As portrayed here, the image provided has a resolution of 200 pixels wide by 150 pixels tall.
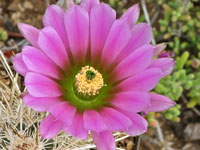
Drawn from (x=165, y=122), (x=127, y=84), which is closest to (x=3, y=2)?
(x=165, y=122)

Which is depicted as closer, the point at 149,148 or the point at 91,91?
the point at 91,91

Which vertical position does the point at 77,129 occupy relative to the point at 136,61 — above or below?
below

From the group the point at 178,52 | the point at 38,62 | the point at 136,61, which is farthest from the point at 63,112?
the point at 178,52

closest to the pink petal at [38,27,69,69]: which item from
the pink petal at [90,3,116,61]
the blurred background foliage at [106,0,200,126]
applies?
the pink petal at [90,3,116,61]

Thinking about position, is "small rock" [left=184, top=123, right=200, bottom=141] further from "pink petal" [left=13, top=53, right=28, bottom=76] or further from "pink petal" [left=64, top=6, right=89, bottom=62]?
"pink petal" [left=13, top=53, right=28, bottom=76]

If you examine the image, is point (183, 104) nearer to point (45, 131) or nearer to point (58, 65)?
point (58, 65)

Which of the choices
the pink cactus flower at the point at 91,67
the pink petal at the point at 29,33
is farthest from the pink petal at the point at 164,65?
the pink petal at the point at 29,33

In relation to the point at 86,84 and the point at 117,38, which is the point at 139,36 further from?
the point at 86,84
